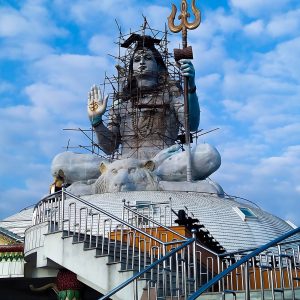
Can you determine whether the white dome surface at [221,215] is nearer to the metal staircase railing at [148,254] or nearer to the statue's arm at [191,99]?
the metal staircase railing at [148,254]

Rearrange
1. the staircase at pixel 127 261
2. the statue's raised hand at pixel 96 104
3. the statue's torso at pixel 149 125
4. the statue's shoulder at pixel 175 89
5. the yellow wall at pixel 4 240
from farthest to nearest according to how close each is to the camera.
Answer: the statue's shoulder at pixel 175 89
the statue's torso at pixel 149 125
the statue's raised hand at pixel 96 104
the yellow wall at pixel 4 240
the staircase at pixel 127 261

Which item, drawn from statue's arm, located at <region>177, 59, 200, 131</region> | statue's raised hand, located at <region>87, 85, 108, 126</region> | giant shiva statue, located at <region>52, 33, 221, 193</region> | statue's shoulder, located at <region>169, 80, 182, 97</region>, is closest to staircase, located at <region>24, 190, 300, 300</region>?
giant shiva statue, located at <region>52, 33, 221, 193</region>

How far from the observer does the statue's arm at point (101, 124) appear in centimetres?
2336

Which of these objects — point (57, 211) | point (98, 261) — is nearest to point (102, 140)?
point (57, 211)

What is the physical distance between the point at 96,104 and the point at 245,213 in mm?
8508

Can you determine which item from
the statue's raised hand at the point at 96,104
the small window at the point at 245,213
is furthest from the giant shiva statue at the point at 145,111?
the small window at the point at 245,213

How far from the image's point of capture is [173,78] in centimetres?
2584

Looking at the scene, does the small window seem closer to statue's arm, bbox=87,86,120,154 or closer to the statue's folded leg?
the statue's folded leg

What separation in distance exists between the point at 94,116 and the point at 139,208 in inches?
332

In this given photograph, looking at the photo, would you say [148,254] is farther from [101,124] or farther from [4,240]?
[101,124]

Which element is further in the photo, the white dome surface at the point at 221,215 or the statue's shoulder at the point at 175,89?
the statue's shoulder at the point at 175,89

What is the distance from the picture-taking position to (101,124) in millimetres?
24219

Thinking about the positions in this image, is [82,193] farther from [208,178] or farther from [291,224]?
[291,224]

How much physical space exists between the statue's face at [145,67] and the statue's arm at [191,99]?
1892mm
